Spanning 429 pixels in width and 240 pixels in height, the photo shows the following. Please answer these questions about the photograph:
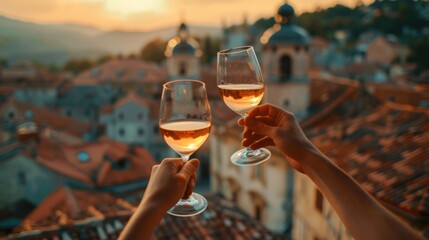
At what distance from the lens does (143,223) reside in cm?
201

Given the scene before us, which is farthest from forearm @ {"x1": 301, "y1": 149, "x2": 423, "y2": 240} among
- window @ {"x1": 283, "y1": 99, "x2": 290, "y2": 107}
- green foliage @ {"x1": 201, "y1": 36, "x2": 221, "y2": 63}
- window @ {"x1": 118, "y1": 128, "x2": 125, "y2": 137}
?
green foliage @ {"x1": 201, "y1": 36, "x2": 221, "y2": 63}

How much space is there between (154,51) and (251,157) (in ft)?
249

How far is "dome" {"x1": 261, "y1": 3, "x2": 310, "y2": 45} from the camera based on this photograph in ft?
64.0

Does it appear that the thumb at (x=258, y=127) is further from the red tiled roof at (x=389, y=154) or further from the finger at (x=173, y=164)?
the red tiled roof at (x=389, y=154)

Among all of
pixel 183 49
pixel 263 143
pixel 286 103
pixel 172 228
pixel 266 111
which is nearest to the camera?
pixel 266 111

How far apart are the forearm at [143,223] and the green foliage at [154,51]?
2934 inches

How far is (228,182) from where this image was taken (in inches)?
912

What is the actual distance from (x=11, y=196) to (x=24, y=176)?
1034 mm

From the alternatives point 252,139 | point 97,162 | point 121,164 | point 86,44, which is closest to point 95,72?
point 97,162

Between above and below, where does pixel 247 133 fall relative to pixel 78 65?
above

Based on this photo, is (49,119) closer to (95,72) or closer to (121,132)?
(121,132)

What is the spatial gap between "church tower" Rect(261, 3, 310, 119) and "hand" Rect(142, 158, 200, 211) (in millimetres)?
17866

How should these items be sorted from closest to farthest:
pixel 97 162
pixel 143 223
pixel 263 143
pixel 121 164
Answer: pixel 143 223 → pixel 263 143 → pixel 121 164 → pixel 97 162

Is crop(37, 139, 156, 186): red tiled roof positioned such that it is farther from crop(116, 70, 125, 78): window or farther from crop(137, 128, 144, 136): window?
crop(116, 70, 125, 78): window
